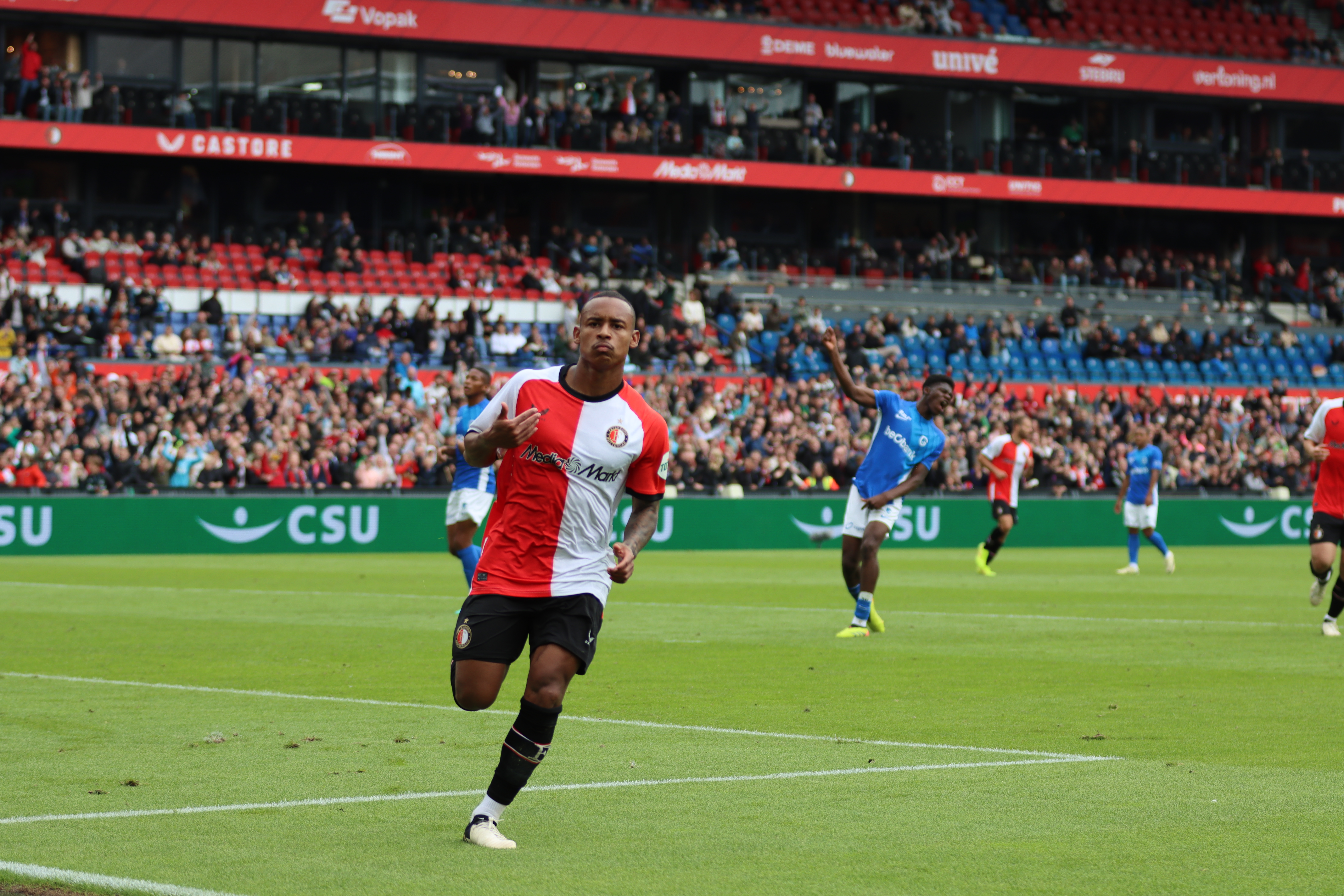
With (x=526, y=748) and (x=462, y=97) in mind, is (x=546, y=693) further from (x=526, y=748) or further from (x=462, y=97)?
(x=462, y=97)

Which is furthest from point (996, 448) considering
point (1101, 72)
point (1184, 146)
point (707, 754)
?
point (1184, 146)

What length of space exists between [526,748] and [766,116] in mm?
46525

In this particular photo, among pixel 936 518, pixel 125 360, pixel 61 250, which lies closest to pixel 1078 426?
pixel 936 518

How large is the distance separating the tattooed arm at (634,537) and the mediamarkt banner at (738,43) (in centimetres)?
3837

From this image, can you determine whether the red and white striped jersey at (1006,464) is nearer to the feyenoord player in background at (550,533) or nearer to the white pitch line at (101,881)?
the feyenoord player in background at (550,533)

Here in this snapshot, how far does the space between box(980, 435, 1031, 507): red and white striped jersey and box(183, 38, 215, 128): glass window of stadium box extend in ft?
82.7

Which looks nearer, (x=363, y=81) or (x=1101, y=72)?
(x=363, y=81)

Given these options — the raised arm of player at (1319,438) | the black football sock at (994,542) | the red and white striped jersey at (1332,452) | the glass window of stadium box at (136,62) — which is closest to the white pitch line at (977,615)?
the red and white striped jersey at (1332,452)

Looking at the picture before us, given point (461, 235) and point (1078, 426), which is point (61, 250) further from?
point (1078, 426)

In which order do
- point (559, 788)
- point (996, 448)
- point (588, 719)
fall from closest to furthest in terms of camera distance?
1. point (559, 788)
2. point (588, 719)
3. point (996, 448)

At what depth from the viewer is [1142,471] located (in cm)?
2769

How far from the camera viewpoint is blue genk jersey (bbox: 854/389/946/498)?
15555 millimetres

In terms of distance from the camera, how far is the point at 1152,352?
46156 mm

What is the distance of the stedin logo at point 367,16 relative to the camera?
44.8 m
